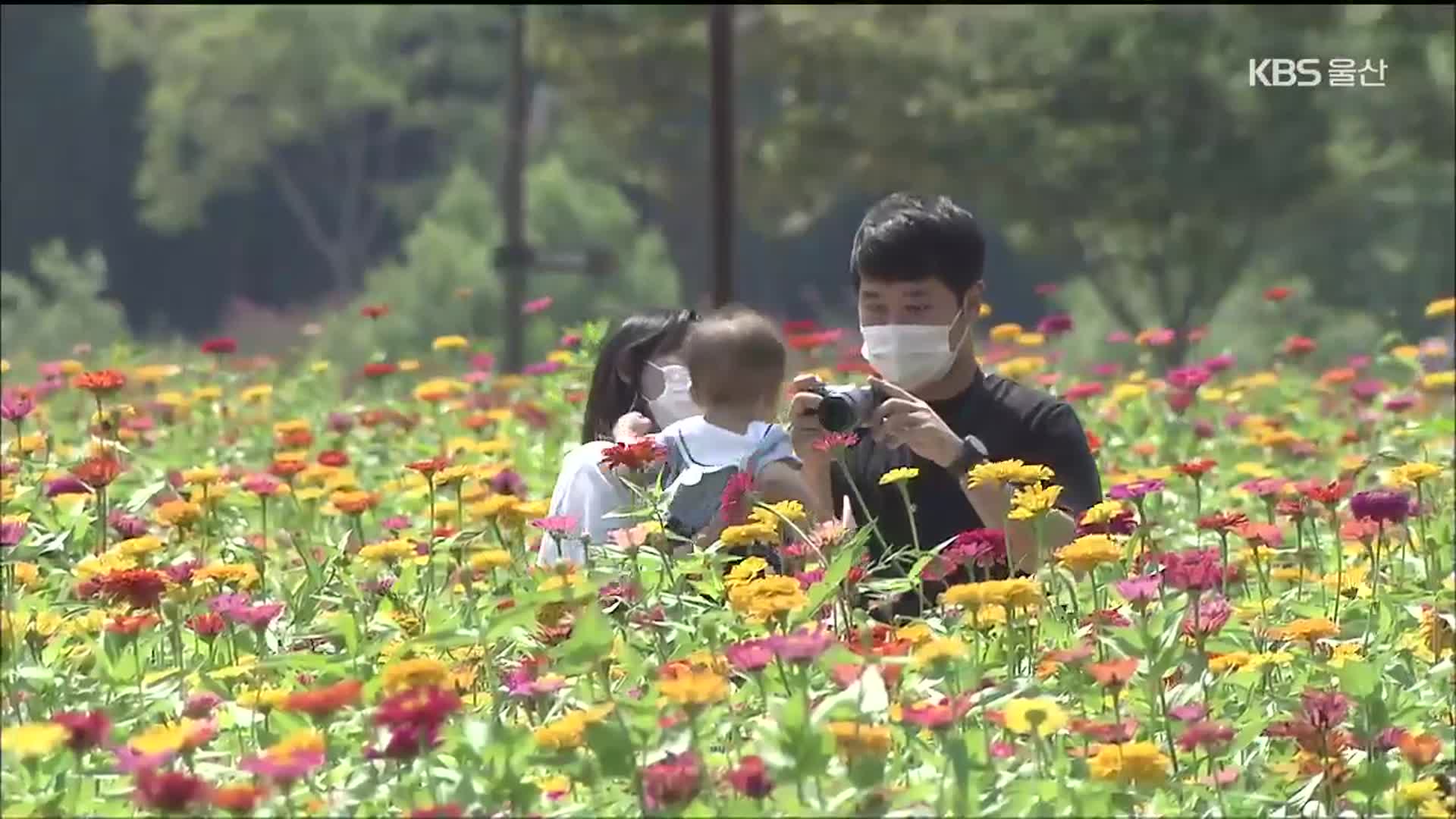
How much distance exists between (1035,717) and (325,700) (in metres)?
0.66

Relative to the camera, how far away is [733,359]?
411cm

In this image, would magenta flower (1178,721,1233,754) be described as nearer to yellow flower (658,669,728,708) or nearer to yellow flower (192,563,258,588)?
yellow flower (658,669,728,708)

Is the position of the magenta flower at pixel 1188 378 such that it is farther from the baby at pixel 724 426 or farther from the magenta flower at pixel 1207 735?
the magenta flower at pixel 1207 735

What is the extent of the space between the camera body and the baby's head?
1.03 feet

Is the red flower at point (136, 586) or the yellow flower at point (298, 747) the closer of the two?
the yellow flower at point (298, 747)

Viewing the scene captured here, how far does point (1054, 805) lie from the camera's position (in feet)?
8.31

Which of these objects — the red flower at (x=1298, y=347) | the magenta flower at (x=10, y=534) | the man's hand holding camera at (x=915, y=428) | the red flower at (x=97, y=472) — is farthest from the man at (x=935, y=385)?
the red flower at (x=1298, y=347)

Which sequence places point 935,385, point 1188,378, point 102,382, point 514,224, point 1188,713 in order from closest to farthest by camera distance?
point 1188,713, point 935,385, point 102,382, point 1188,378, point 514,224

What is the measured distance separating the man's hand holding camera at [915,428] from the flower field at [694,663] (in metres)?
0.21

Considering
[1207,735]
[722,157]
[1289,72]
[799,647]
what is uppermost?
[1289,72]

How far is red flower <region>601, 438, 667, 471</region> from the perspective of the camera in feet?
11.1

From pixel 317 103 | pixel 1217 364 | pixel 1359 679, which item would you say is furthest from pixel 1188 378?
pixel 317 103

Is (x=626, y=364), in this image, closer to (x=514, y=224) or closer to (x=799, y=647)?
(x=799, y=647)

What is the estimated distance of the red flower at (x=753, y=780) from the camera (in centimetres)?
237
